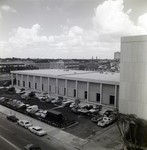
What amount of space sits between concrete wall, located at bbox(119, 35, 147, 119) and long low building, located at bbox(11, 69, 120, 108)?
1598mm

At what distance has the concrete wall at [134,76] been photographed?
4.30 m

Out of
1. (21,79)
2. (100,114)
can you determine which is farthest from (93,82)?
(21,79)

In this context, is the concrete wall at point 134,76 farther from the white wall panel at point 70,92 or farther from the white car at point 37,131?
the white wall panel at point 70,92

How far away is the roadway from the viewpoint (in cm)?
352

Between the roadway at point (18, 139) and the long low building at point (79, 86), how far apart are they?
3.46m

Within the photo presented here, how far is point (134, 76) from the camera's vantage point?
4590mm

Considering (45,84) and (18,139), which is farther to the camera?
(45,84)

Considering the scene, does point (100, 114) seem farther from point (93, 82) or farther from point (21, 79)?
point (21, 79)

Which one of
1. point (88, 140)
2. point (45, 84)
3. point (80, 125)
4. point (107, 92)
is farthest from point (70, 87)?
point (88, 140)

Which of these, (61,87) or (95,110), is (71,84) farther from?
(95,110)

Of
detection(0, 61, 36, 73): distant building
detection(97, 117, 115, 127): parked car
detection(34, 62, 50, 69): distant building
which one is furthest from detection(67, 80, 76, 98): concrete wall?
detection(34, 62, 50, 69): distant building

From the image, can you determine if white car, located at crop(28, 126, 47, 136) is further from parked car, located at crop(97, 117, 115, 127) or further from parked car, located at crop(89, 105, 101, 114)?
parked car, located at crop(89, 105, 101, 114)

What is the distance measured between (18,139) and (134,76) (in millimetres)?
3278

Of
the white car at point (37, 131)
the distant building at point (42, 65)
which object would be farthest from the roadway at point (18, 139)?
the distant building at point (42, 65)
